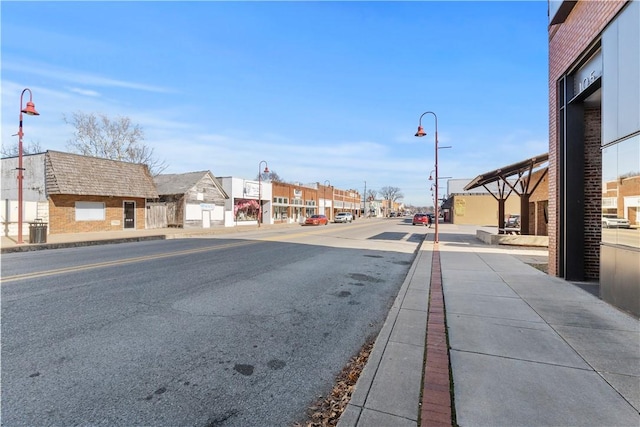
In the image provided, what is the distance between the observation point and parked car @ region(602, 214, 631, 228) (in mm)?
5259

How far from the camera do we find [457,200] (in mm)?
46719

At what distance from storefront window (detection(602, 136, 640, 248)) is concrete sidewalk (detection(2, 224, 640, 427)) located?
1.27 m

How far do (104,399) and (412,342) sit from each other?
3.28 m

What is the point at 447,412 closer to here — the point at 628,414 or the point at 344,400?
the point at 344,400

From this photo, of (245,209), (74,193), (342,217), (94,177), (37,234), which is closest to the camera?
(37,234)

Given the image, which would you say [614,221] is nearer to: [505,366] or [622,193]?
[622,193]

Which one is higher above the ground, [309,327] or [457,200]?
[457,200]

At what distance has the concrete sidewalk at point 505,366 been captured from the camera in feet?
8.46

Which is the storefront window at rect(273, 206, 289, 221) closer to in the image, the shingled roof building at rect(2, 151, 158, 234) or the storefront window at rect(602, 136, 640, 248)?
the shingled roof building at rect(2, 151, 158, 234)

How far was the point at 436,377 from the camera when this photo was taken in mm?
3150

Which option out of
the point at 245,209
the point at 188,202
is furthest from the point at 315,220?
the point at 188,202

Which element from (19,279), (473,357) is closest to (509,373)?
(473,357)

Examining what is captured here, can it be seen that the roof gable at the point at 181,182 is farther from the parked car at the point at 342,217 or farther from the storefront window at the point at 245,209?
the parked car at the point at 342,217

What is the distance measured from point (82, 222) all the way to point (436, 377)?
83.5 feet
